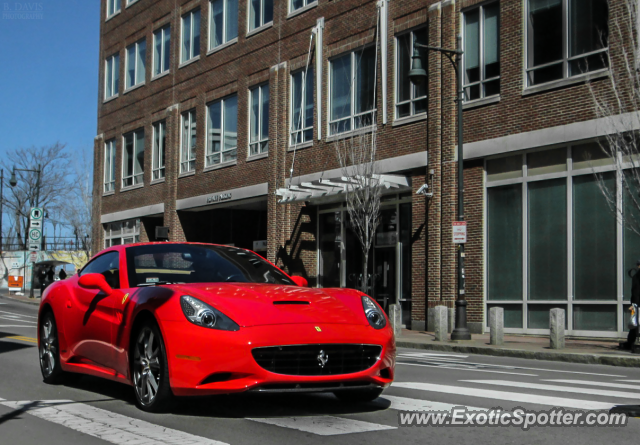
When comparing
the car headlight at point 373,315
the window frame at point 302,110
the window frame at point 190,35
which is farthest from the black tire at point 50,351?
the window frame at point 190,35

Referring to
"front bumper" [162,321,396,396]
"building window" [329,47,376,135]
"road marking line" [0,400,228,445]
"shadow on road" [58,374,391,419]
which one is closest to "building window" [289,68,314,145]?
"building window" [329,47,376,135]

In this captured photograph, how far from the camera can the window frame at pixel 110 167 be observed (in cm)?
4325

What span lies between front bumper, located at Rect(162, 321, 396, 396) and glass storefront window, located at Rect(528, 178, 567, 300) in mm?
14539

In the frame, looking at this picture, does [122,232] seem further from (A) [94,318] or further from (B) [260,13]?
(A) [94,318]

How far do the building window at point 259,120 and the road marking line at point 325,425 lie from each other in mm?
24901

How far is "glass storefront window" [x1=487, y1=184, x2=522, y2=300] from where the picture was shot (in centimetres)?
2064

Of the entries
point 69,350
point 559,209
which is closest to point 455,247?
point 559,209

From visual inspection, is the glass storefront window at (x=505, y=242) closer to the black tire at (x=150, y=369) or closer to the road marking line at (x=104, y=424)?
the road marking line at (x=104, y=424)

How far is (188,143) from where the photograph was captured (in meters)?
36.2

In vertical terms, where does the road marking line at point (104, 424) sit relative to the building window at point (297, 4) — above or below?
below

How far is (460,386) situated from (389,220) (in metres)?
16.8

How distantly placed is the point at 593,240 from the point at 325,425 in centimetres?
1466

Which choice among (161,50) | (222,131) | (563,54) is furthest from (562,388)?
(161,50)

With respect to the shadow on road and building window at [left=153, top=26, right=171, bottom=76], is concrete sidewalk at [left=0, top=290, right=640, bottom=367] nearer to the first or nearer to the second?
the shadow on road
